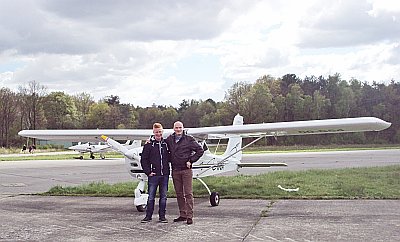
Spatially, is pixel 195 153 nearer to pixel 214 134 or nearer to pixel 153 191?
pixel 153 191

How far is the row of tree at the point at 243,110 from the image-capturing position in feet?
224

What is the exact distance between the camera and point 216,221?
920 cm

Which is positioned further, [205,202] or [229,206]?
[205,202]

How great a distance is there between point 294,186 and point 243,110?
53.1 meters

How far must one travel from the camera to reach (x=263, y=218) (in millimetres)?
9430

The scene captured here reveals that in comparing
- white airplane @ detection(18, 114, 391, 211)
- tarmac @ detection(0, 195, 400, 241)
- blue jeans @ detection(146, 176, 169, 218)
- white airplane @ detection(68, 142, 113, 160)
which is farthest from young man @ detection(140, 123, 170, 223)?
white airplane @ detection(68, 142, 113, 160)

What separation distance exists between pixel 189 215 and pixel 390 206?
176 inches

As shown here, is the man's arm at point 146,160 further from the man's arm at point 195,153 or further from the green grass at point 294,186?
the green grass at point 294,186

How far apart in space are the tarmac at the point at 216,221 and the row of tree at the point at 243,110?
2130 inches

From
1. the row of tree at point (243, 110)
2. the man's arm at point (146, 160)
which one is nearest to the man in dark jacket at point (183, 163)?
the man's arm at point (146, 160)

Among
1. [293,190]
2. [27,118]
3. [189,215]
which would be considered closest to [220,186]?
[293,190]

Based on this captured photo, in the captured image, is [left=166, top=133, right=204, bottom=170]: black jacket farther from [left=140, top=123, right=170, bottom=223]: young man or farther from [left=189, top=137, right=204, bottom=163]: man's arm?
[left=140, top=123, right=170, bottom=223]: young man

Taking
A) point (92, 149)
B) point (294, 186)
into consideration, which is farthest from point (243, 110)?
point (294, 186)

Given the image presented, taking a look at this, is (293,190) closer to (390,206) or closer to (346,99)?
(390,206)
